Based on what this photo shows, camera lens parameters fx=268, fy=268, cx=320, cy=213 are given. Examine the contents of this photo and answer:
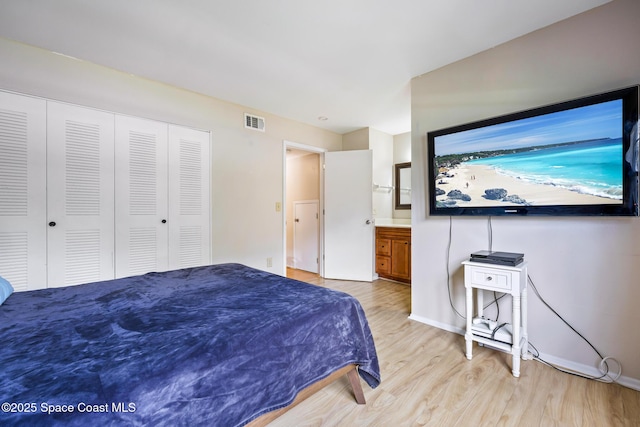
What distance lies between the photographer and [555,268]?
1938 millimetres

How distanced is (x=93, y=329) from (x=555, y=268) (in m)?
2.75

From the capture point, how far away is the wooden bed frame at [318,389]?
1090 millimetres

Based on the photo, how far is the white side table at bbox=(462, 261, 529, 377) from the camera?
1.83 meters

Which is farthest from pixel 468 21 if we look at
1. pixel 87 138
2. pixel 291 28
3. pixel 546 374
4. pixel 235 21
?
pixel 87 138

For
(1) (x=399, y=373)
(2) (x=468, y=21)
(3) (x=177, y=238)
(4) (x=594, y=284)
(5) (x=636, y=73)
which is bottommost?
(1) (x=399, y=373)

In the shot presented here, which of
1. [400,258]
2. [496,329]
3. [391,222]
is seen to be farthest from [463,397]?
[391,222]

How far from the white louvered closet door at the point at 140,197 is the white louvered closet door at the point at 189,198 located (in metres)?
0.08

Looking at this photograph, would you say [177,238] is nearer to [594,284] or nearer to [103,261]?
[103,261]

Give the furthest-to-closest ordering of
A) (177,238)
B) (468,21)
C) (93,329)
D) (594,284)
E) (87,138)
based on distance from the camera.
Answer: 1. (177,238)
2. (87,138)
3. (468,21)
4. (594,284)
5. (93,329)

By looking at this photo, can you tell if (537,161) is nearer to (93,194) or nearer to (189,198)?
(189,198)

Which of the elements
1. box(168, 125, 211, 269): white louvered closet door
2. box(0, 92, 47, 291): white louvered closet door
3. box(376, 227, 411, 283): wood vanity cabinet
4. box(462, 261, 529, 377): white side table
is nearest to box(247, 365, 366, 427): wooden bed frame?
box(462, 261, 529, 377): white side table

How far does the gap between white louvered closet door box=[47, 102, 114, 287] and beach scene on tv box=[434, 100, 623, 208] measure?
3.08 meters

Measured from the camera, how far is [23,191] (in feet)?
6.98

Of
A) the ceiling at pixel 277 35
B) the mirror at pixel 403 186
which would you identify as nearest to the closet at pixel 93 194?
the ceiling at pixel 277 35
